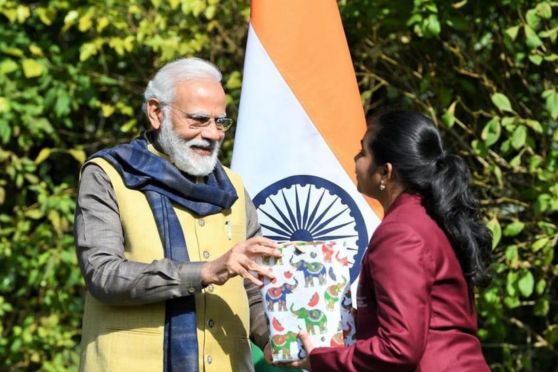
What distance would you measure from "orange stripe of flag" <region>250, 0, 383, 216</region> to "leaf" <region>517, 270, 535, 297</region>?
1072mm

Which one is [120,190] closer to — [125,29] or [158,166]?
[158,166]

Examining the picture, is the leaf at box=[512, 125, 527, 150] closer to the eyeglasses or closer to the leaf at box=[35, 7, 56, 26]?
the eyeglasses

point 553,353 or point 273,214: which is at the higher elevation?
point 273,214

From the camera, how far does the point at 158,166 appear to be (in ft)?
10.3

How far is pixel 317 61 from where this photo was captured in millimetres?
3816

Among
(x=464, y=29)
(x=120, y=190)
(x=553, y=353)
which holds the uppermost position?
(x=464, y=29)

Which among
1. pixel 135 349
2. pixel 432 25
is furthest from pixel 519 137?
pixel 135 349

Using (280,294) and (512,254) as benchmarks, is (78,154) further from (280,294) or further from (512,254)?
(280,294)

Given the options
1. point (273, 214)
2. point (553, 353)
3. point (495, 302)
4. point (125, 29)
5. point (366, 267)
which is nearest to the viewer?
point (366, 267)

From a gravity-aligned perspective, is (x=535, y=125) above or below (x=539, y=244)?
above

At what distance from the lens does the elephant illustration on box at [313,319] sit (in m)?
2.76

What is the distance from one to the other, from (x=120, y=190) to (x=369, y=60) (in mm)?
2399

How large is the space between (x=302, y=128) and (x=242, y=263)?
1053mm

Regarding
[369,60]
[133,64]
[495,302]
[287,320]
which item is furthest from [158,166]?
[133,64]
